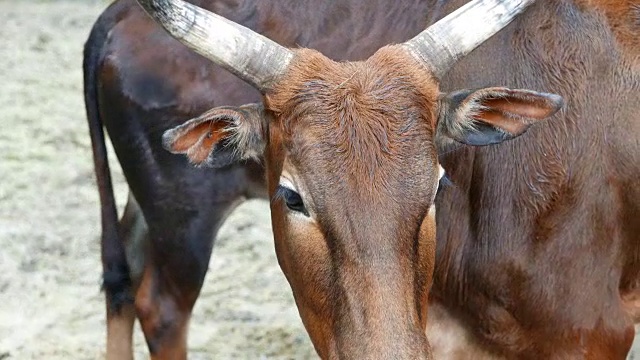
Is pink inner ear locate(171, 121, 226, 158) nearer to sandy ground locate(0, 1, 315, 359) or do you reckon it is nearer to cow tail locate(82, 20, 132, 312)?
cow tail locate(82, 20, 132, 312)

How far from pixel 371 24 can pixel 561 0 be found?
0.84 meters

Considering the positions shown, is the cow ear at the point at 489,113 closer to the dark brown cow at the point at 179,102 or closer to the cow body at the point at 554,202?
the cow body at the point at 554,202

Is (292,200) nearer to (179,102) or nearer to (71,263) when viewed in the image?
(179,102)

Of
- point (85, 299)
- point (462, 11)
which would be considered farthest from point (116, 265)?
point (462, 11)

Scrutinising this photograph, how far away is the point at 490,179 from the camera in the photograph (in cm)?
450

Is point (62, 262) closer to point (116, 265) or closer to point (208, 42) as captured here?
point (116, 265)

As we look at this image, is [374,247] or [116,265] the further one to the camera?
[116,265]

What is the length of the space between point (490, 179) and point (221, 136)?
118 centimetres

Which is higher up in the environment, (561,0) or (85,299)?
(561,0)

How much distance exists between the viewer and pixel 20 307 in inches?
263

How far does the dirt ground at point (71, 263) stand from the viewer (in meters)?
6.34

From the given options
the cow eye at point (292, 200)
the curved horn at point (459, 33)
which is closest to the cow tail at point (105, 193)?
the cow eye at point (292, 200)

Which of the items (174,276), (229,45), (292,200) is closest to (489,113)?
(292,200)

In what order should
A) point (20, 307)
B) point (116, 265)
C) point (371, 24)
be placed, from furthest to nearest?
point (20, 307)
point (116, 265)
point (371, 24)
